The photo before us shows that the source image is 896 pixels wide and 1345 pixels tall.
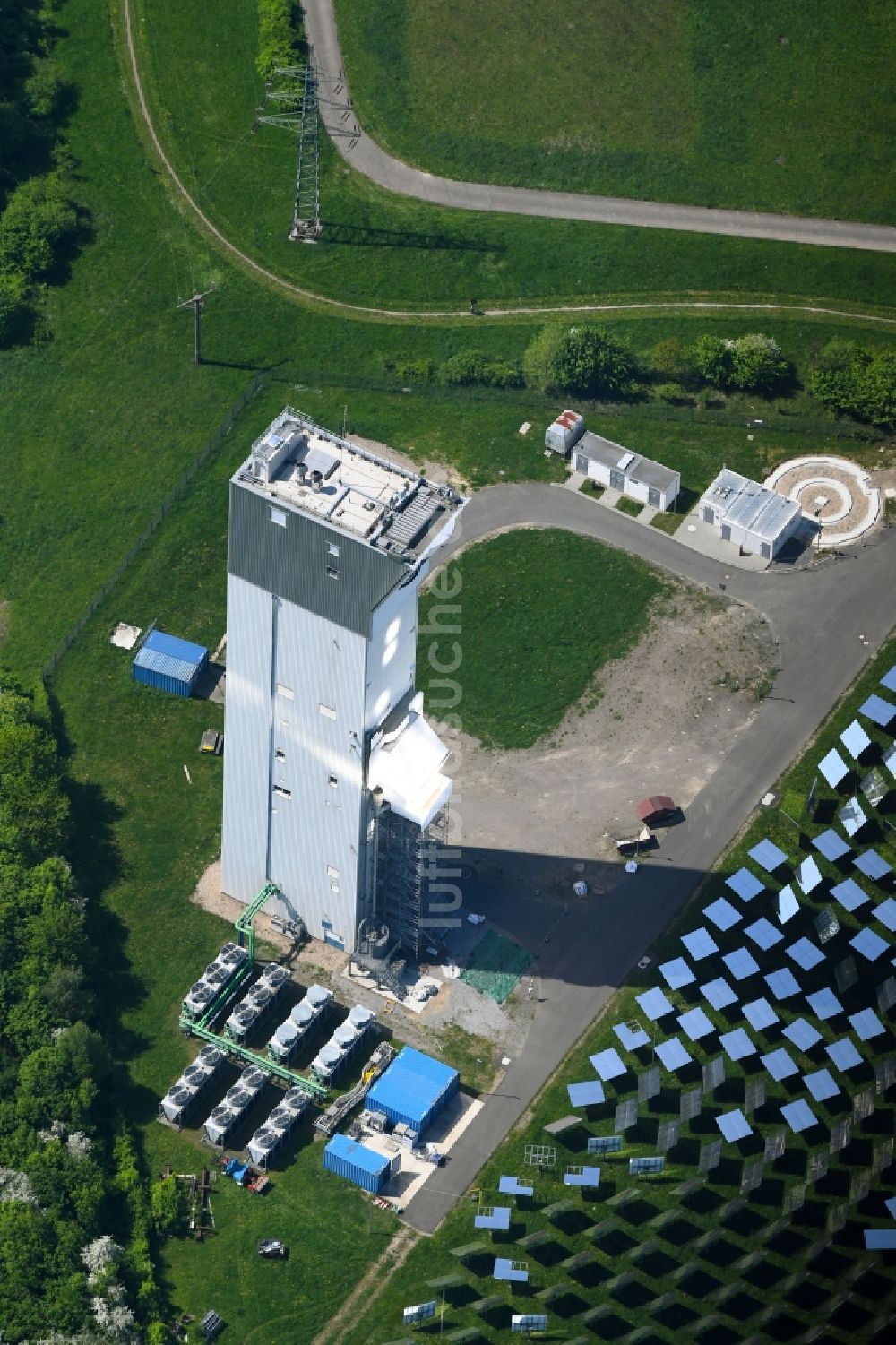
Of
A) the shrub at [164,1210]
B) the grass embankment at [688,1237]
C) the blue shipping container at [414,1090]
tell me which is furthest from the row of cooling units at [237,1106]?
the grass embankment at [688,1237]

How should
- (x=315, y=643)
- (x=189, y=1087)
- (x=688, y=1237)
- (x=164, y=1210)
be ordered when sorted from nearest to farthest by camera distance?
(x=315, y=643) → (x=688, y=1237) → (x=164, y=1210) → (x=189, y=1087)

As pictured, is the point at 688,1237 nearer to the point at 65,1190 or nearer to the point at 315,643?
the point at 65,1190

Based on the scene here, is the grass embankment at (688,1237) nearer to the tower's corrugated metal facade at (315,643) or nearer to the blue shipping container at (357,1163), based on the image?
the blue shipping container at (357,1163)

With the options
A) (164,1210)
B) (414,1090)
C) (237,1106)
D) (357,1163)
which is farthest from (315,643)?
(164,1210)

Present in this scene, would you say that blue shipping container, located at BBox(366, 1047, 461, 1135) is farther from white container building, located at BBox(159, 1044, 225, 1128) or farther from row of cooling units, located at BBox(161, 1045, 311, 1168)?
white container building, located at BBox(159, 1044, 225, 1128)

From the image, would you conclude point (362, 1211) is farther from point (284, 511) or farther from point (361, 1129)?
point (284, 511)

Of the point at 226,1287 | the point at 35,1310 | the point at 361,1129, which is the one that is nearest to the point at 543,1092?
the point at 361,1129
